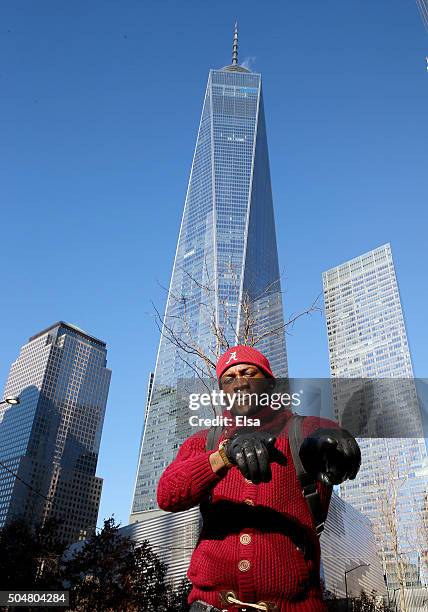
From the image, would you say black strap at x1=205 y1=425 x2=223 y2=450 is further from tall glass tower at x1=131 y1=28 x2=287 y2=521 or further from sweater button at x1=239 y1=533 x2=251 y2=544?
tall glass tower at x1=131 y1=28 x2=287 y2=521

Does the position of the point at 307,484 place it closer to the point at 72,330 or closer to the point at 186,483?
the point at 186,483

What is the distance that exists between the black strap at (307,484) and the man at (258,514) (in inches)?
1.6

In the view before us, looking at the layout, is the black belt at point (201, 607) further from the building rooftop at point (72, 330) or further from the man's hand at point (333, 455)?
the building rooftop at point (72, 330)

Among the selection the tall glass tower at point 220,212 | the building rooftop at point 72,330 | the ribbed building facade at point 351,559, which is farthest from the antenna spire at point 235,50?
the ribbed building facade at point 351,559

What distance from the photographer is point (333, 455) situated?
88.0 inches

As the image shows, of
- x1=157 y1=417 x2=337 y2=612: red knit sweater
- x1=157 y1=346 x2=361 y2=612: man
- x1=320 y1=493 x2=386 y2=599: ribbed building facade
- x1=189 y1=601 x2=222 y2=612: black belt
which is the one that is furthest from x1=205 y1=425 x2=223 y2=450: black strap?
x1=320 y1=493 x2=386 y2=599: ribbed building facade

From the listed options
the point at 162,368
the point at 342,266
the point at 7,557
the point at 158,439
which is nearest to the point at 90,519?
the point at 158,439

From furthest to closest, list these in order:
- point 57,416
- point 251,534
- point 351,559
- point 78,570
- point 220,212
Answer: point 57,416
point 220,212
point 351,559
point 78,570
point 251,534

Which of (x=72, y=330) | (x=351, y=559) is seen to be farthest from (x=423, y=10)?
(x=72, y=330)

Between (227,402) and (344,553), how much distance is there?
56.8 metres

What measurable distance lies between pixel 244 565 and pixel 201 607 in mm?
280

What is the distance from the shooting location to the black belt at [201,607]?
2367 millimetres

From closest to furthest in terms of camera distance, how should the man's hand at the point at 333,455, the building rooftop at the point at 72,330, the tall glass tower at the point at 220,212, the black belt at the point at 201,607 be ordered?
the man's hand at the point at 333,455
the black belt at the point at 201,607
the tall glass tower at the point at 220,212
the building rooftop at the point at 72,330

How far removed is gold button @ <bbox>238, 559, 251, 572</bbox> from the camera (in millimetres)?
2396
